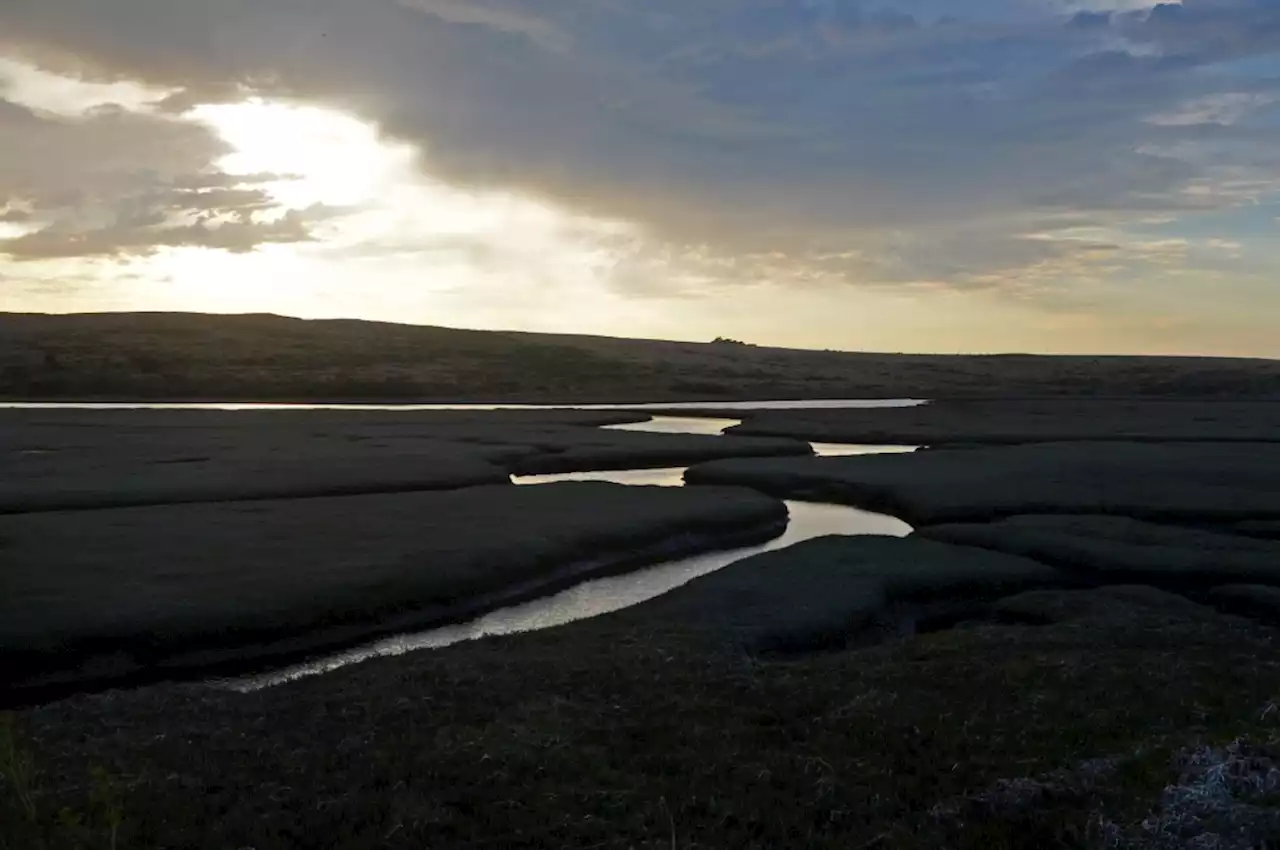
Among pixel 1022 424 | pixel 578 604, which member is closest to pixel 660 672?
pixel 578 604

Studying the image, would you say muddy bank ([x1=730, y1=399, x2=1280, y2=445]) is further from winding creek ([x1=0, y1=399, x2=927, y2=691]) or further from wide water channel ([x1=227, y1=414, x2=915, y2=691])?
wide water channel ([x1=227, y1=414, x2=915, y2=691])

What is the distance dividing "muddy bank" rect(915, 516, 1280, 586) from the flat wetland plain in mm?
144

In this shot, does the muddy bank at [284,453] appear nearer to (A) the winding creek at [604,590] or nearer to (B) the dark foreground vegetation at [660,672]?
(B) the dark foreground vegetation at [660,672]

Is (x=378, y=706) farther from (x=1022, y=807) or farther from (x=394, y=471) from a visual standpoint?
(x=394, y=471)

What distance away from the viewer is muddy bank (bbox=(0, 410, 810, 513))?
127 ft

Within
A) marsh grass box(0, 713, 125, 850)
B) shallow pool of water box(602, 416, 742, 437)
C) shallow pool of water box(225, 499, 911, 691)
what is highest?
shallow pool of water box(602, 416, 742, 437)

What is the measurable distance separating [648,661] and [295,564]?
1220 centimetres

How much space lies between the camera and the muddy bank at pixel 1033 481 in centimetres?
3634

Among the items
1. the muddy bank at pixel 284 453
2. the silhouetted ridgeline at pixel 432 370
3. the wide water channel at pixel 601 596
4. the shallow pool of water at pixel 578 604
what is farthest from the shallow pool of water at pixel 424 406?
the shallow pool of water at pixel 578 604

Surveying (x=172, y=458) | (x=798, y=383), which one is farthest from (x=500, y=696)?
(x=798, y=383)

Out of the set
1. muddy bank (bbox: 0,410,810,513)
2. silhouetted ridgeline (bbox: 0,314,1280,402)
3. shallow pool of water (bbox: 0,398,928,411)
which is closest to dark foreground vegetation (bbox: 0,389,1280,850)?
muddy bank (bbox: 0,410,810,513)

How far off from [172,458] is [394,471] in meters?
11.4

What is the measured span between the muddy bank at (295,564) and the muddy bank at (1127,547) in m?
7.25

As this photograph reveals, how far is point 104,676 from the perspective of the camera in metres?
19.6
